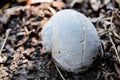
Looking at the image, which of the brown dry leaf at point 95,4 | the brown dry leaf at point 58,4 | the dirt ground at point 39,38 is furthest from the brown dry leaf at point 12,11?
the brown dry leaf at point 95,4

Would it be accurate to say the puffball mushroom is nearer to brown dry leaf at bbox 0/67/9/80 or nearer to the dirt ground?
the dirt ground

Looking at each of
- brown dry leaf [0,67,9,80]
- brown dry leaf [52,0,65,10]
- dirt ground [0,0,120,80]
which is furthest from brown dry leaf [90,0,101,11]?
brown dry leaf [0,67,9,80]

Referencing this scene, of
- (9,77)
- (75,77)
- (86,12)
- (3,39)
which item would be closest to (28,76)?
(9,77)

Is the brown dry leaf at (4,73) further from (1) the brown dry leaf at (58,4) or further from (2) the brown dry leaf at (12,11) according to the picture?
(1) the brown dry leaf at (58,4)

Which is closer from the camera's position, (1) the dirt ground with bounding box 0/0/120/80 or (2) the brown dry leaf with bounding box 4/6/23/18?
(1) the dirt ground with bounding box 0/0/120/80

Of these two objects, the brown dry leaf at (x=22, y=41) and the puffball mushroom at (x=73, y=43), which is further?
the brown dry leaf at (x=22, y=41)
